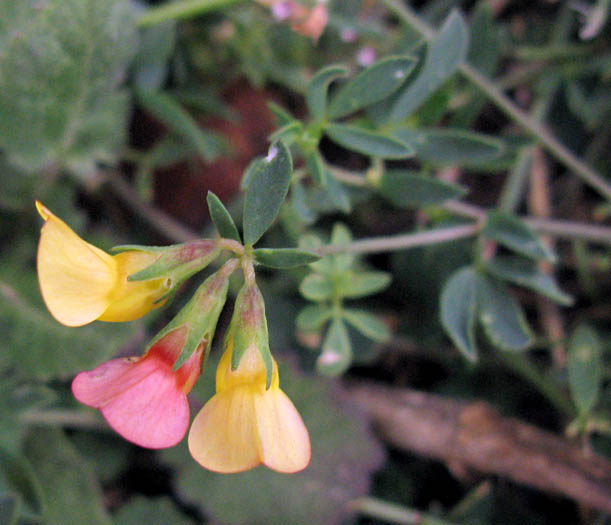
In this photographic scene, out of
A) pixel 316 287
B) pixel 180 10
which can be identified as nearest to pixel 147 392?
pixel 316 287

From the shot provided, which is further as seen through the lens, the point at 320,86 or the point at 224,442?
the point at 320,86

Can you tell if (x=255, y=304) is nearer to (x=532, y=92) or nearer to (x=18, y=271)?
(x=18, y=271)

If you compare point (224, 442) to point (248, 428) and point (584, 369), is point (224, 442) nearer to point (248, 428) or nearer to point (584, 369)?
point (248, 428)

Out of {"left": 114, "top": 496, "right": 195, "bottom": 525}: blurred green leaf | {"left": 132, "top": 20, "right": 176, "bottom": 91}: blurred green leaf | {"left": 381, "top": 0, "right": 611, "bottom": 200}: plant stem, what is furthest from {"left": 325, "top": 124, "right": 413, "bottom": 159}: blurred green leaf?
{"left": 114, "top": 496, "right": 195, "bottom": 525}: blurred green leaf

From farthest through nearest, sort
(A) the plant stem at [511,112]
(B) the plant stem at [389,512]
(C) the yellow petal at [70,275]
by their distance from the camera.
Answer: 1. (B) the plant stem at [389,512]
2. (A) the plant stem at [511,112]
3. (C) the yellow petal at [70,275]

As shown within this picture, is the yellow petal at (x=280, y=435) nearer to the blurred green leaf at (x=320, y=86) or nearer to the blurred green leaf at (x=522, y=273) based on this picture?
the blurred green leaf at (x=320, y=86)

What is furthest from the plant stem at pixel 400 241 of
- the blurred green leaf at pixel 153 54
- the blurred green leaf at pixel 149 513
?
the blurred green leaf at pixel 149 513
